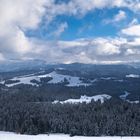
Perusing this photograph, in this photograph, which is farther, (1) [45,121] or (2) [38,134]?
(1) [45,121]

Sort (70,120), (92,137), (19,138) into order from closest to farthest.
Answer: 1. (19,138)
2. (92,137)
3. (70,120)

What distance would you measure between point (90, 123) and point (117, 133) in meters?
16.0

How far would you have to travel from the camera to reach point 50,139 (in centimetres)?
15725

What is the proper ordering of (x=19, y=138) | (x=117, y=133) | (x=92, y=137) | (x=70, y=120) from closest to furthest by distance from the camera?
(x=19, y=138), (x=92, y=137), (x=117, y=133), (x=70, y=120)

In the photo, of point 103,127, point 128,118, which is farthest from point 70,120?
point 128,118

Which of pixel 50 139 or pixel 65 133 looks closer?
pixel 50 139

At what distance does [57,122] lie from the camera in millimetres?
190875

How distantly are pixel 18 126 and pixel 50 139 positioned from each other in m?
40.6

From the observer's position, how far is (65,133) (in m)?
184

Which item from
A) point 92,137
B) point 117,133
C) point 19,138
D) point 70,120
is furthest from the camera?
point 70,120

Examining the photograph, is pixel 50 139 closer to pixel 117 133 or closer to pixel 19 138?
pixel 19 138

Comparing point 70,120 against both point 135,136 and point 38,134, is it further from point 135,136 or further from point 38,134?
point 135,136

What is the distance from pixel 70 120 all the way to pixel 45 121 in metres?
14.8

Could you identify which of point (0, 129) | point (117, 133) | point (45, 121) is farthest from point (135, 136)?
point (0, 129)
